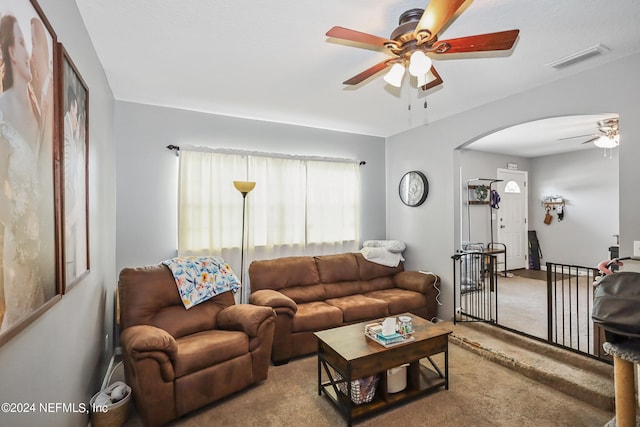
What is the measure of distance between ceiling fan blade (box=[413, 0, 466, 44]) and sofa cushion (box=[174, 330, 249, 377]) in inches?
96.2

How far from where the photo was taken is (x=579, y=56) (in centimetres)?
234

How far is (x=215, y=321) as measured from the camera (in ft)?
9.19

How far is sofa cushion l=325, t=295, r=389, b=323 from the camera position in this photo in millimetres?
3330

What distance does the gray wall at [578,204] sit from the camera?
19.2 ft

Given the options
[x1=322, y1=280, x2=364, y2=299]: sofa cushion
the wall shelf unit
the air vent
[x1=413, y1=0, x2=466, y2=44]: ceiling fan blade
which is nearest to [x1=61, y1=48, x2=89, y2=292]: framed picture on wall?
[x1=413, y1=0, x2=466, y2=44]: ceiling fan blade

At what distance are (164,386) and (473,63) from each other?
3.34m

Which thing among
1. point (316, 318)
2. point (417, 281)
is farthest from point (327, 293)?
point (417, 281)

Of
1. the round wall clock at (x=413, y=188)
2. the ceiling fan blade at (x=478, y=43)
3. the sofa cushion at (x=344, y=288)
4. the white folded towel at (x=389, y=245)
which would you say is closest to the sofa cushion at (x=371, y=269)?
the sofa cushion at (x=344, y=288)

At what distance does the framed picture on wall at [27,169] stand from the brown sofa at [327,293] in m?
1.98

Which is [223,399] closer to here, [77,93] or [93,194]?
[93,194]

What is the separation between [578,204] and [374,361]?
6594mm

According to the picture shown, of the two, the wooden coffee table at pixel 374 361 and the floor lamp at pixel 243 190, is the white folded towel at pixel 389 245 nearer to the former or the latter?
the wooden coffee table at pixel 374 361

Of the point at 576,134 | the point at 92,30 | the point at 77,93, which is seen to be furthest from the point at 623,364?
the point at 576,134

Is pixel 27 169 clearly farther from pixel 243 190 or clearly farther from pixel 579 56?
pixel 579 56
